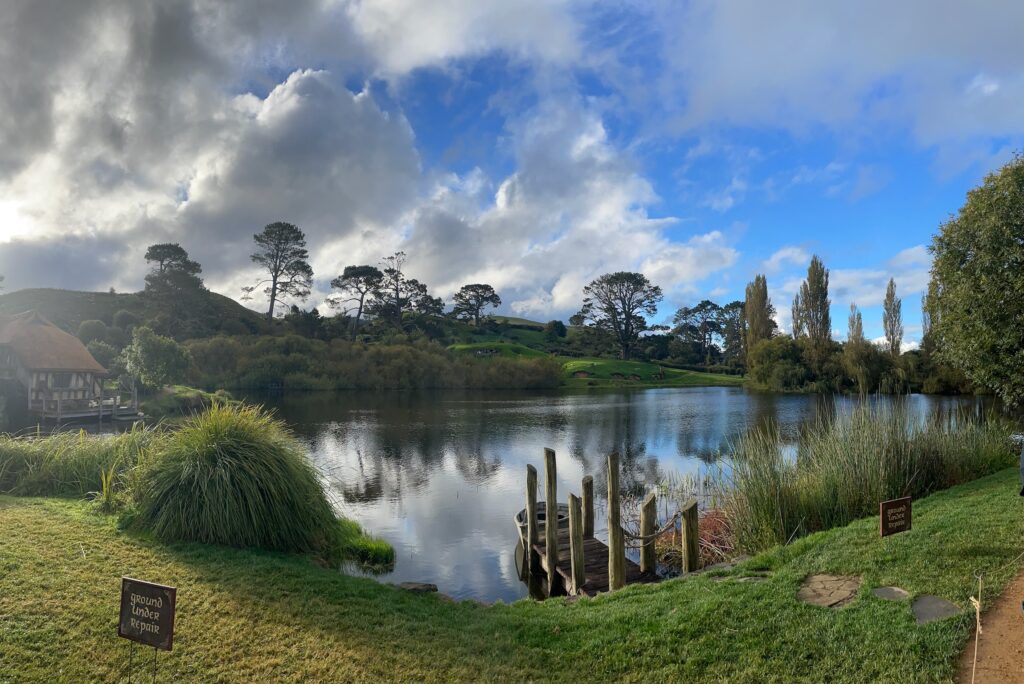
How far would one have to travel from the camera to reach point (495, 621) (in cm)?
634

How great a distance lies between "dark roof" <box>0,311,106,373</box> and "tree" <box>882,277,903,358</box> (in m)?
71.2

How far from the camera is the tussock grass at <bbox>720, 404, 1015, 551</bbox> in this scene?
9344 millimetres

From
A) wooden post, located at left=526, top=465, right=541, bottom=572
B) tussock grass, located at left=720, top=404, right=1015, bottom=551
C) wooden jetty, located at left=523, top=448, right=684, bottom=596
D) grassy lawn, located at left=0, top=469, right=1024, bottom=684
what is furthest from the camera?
wooden post, located at left=526, top=465, right=541, bottom=572

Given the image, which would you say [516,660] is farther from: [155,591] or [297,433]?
[297,433]

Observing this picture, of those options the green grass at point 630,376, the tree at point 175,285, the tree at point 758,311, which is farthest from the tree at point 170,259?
the tree at point 758,311

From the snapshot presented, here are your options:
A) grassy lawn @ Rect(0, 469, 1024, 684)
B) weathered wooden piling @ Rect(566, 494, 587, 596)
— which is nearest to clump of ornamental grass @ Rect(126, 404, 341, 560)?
grassy lawn @ Rect(0, 469, 1024, 684)

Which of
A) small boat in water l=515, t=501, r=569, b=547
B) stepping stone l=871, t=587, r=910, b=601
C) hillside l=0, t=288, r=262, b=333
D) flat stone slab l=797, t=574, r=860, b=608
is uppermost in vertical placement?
hillside l=0, t=288, r=262, b=333

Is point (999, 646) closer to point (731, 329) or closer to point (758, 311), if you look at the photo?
point (758, 311)

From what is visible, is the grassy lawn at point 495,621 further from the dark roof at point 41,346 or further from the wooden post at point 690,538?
the dark roof at point 41,346

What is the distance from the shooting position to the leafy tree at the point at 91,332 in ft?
175

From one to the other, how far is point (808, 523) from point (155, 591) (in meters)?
9.14

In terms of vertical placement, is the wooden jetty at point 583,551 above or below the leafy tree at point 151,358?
below

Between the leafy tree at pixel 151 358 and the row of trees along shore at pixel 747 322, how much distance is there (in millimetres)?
322

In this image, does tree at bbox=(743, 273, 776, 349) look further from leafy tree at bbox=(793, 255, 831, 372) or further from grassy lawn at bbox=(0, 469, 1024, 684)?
grassy lawn at bbox=(0, 469, 1024, 684)
